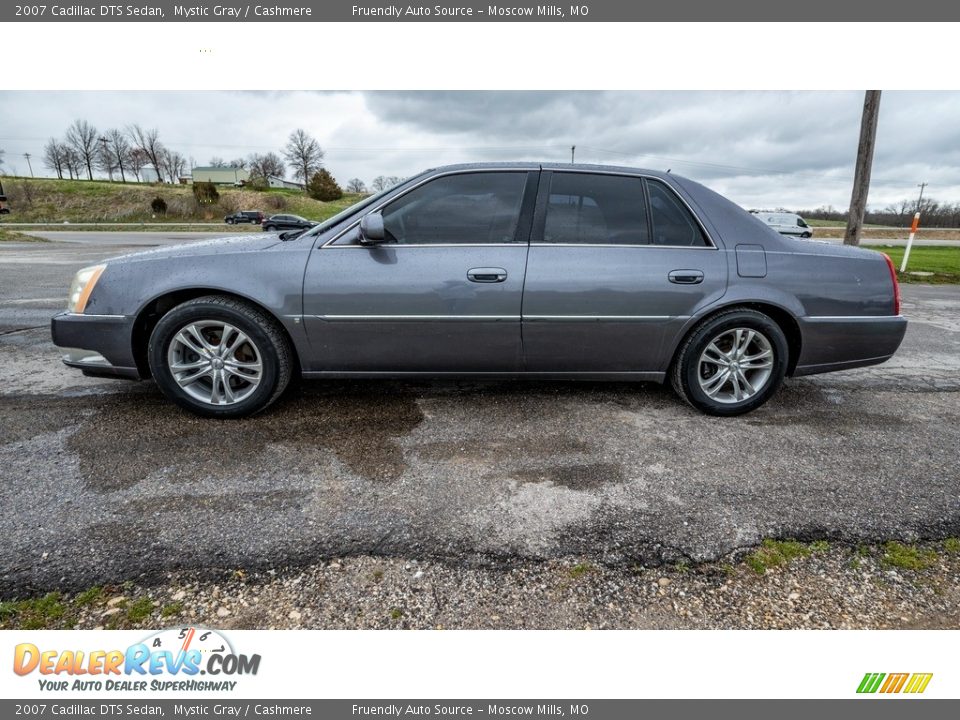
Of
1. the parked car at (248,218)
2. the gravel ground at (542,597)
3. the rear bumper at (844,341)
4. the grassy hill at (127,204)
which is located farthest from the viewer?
the grassy hill at (127,204)

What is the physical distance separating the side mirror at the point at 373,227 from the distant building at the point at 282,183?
234 feet

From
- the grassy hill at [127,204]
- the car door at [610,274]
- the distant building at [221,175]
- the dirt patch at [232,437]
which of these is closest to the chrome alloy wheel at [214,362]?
the dirt patch at [232,437]

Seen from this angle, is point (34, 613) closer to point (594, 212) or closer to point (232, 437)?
point (232, 437)

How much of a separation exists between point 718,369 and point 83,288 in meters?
4.00

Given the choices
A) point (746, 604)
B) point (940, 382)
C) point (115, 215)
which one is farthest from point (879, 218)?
point (115, 215)

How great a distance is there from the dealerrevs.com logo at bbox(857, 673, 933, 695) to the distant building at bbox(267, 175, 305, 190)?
73.8 m

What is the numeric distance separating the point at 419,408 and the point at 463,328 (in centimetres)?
69

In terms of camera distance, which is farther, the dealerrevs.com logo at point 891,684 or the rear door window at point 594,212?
the rear door window at point 594,212

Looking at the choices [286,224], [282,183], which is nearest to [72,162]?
[282,183]

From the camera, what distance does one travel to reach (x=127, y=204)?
48.4 meters

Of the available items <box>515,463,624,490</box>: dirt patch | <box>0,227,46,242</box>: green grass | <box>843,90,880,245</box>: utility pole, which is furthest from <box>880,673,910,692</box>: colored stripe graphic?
<box>0,227,46,242</box>: green grass

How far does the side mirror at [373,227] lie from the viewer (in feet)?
9.46

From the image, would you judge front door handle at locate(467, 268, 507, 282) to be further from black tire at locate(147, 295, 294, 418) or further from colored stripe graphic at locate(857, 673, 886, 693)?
colored stripe graphic at locate(857, 673, 886, 693)

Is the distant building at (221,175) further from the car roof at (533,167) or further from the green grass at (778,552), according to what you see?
the green grass at (778,552)
